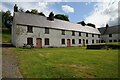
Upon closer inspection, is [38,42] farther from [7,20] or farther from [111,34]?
[7,20]

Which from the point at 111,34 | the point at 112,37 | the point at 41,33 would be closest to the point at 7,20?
the point at 111,34

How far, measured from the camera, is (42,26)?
36906 mm

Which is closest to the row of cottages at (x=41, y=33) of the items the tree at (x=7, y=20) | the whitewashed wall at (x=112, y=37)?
the whitewashed wall at (x=112, y=37)

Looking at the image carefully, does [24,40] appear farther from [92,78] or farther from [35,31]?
[92,78]

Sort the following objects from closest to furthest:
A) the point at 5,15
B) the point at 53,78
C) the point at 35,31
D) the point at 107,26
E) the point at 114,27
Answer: the point at 53,78, the point at 35,31, the point at 114,27, the point at 107,26, the point at 5,15

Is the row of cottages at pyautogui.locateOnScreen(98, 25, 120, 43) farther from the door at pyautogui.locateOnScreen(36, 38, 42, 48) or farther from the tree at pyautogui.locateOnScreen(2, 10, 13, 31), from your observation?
the tree at pyautogui.locateOnScreen(2, 10, 13, 31)

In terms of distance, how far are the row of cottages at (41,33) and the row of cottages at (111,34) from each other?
15.6 m

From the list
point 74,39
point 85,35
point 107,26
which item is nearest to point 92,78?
point 74,39

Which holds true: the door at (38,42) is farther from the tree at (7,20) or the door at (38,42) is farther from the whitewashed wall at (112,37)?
the tree at (7,20)

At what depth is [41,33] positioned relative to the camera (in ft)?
121

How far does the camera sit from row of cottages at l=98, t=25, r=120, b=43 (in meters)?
57.6

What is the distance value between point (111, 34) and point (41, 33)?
3306 centimetres

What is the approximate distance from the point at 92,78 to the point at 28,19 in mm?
29434

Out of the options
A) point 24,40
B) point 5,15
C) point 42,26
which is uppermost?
point 5,15
